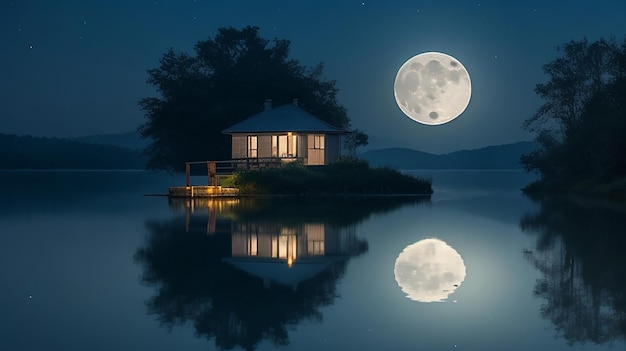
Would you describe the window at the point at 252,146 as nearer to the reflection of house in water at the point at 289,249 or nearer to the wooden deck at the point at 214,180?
the wooden deck at the point at 214,180

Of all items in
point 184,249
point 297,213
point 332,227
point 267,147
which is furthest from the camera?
point 267,147

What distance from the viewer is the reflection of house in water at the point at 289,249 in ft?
55.3

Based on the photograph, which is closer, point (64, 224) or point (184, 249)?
point (184, 249)

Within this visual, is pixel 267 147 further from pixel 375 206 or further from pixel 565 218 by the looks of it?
pixel 565 218

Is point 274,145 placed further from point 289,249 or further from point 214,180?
point 289,249

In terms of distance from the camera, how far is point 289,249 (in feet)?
68.7

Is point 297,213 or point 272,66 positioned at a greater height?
point 272,66

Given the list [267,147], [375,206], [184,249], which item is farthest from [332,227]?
[267,147]

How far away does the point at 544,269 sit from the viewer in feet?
57.5

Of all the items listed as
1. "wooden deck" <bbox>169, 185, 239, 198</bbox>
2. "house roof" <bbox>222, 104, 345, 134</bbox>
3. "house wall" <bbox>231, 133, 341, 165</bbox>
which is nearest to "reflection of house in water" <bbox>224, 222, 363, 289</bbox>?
"wooden deck" <bbox>169, 185, 239, 198</bbox>

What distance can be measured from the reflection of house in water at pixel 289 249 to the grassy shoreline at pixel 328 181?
23.5 m

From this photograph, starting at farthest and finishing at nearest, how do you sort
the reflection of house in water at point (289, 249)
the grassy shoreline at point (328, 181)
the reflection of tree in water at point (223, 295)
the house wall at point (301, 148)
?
the house wall at point (301, 148), the grassy shoreline at point (328, 181), the reflection of house in water at point (289, 249), the reflection of tree in water at point (223, 295)

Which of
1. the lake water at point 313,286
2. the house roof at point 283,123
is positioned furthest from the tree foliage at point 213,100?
the lake water at point 313,286

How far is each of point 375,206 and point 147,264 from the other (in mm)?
23974
